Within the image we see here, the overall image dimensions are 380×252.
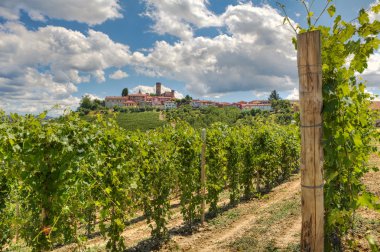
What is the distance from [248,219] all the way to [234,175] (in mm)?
2322

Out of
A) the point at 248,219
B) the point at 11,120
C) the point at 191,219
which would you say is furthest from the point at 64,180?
the point at 248,219

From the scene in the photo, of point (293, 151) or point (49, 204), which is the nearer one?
point (49, 204)

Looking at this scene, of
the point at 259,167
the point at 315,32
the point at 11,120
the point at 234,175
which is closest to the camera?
the point at 315,32

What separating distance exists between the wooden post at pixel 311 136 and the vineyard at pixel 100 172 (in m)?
1.57

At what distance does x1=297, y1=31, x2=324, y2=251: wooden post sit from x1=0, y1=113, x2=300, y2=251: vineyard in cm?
157

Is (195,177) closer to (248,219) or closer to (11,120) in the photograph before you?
(248,219)

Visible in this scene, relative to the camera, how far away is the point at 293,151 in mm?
16469

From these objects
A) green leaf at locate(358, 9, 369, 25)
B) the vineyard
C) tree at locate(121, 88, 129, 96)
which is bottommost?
the vineyard

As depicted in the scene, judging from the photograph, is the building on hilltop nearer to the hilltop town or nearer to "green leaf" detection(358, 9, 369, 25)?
the hilltop town

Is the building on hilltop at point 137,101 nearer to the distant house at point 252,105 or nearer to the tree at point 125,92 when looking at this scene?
the tree at point 125,92

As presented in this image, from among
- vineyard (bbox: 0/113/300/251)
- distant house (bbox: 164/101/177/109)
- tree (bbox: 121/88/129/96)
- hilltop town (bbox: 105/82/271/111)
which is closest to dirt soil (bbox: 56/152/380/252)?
vineyard (bbox: 0/113/300/251)

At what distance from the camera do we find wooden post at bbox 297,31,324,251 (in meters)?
2.56

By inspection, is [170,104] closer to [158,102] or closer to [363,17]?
[158,102]

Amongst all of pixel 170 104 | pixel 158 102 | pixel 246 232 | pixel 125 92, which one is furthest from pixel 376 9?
pixel 125 92
